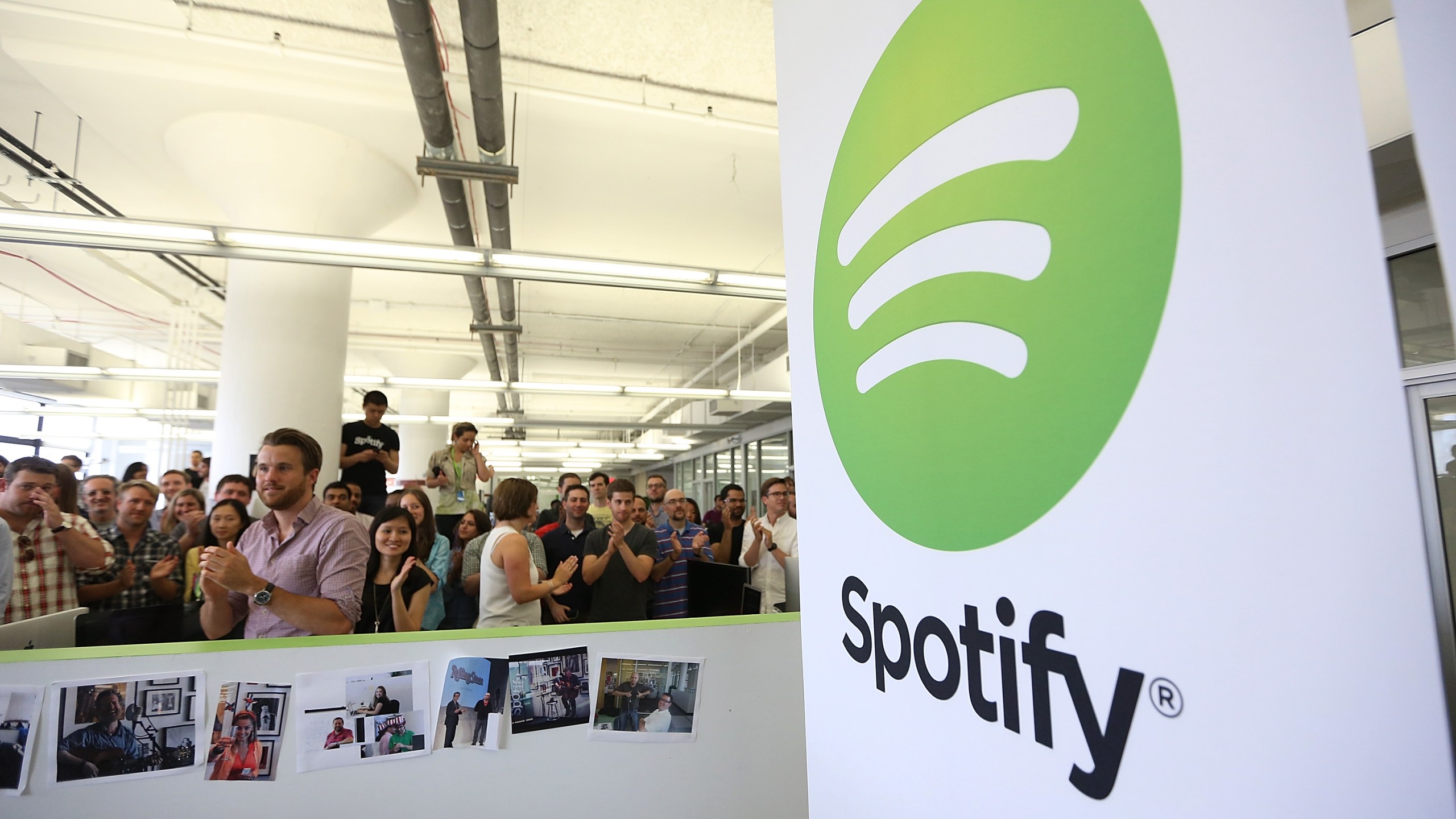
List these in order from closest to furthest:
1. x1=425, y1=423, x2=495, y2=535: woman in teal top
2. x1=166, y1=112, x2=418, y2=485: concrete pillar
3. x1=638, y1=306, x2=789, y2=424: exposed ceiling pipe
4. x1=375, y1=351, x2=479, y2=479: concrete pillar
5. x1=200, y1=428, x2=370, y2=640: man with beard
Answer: x1=200, y1=428, x2=370, y2=640: man with beard
x1=166, y1=112, x2=418, y2=485: concrete pillar
x1=425, y1=423, x2=495, y2=535: woman in teal top
x1=638, y1=306, x2=789, y2=424: exposed ceiling pipe
x1=375, y1=351, x2=479, y2=479: concrete pillar

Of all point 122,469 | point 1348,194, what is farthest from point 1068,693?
point 122,469

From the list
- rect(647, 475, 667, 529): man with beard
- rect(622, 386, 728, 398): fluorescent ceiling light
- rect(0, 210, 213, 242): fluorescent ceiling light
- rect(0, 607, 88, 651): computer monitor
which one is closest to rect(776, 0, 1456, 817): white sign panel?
rect(0, 607, 88, 651): computer monitor

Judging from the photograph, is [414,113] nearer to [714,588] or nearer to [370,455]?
[370,455]

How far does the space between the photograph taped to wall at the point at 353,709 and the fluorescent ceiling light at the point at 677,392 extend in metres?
6.66

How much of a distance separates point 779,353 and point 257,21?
6732mm

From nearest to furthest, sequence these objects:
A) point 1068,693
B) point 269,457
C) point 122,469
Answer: point 1068,693 < point 269,457 < point 122,469

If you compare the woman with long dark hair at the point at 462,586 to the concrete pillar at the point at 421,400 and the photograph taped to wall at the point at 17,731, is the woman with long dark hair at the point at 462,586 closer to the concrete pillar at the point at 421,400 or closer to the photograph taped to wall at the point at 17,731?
the photograph taped to wall at the point at 17,731

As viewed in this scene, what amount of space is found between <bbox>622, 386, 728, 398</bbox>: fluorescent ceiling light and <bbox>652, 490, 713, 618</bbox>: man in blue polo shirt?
3.93m

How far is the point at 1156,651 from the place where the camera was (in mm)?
656

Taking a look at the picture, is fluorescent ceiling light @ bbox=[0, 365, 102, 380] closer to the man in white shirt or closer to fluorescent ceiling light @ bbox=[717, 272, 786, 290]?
fluorescent ceiling light @ bbox=[717, 272, 786, 290]

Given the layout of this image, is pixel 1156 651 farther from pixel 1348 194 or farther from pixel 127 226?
pixel 127 226

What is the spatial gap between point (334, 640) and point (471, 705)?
430mm

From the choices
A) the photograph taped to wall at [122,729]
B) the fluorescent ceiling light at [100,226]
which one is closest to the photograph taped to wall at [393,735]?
the photograph taped to wall at [122,729]

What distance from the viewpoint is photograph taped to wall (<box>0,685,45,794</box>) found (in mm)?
1822
